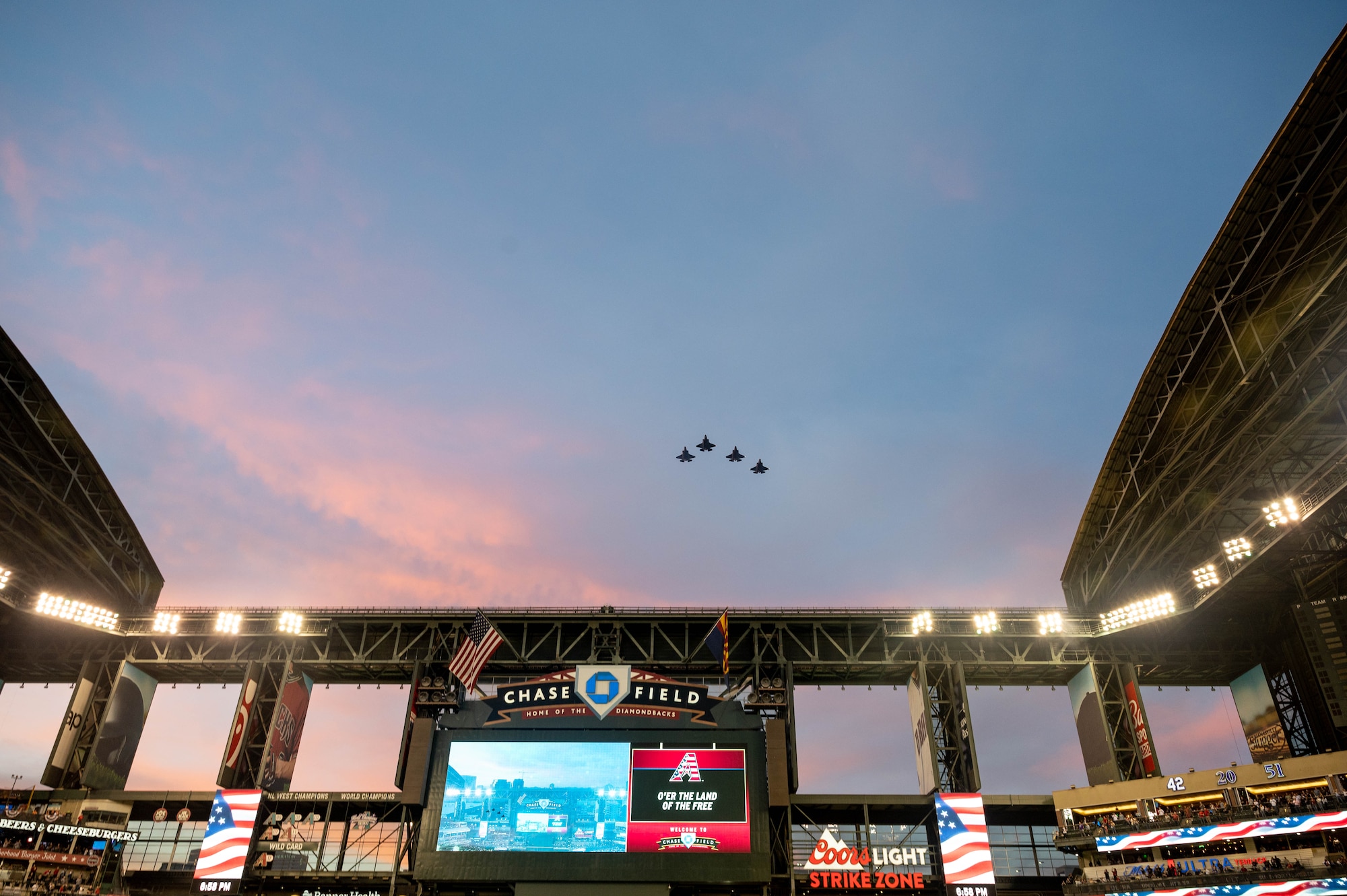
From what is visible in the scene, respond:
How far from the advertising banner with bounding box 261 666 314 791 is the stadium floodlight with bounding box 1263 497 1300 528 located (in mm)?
62595

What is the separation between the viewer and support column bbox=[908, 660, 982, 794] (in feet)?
172

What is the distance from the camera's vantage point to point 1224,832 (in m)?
46.1

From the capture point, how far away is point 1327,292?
1592 inches

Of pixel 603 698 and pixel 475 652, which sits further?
pixel 603 698

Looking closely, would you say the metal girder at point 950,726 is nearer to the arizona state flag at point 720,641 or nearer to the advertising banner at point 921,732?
the advertising banner at point 921,732

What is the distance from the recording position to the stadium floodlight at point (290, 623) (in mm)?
57094

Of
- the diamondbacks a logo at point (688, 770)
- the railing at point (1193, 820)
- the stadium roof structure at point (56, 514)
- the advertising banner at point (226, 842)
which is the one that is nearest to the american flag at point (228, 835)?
the advertising banner at point (226, 842)

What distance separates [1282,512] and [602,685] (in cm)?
4146

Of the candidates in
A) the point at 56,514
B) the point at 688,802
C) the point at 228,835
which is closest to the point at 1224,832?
the point at 688,802

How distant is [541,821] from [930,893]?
24107mm

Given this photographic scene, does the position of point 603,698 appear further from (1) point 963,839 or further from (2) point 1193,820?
(2) point 1193,820

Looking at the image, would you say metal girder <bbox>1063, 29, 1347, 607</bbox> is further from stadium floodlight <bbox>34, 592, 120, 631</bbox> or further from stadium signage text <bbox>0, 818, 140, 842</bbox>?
stadium floodlight <bbox>34, 592, 120, 631</bbox>

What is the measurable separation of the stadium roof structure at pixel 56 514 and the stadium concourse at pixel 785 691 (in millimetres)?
228

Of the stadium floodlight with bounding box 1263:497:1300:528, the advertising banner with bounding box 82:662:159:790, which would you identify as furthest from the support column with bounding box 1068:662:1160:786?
the advertising banner with bounding box 82:662:159:790
